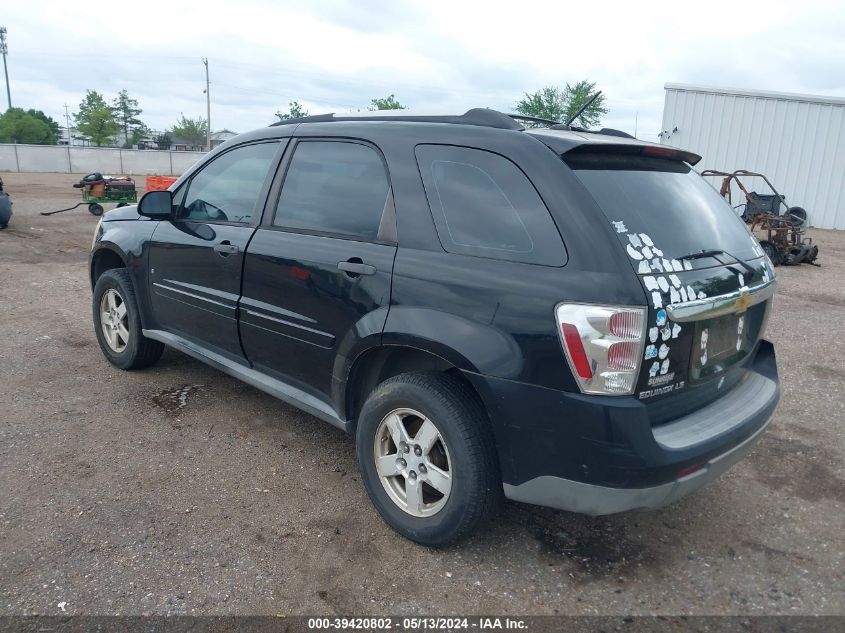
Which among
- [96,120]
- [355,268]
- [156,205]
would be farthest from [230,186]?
[96,120]

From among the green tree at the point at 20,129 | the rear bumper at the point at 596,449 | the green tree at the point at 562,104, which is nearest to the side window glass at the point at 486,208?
the rear bumper at the point at 596,449

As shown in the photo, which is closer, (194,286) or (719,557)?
(719,557)

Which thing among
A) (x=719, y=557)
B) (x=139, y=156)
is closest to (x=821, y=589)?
(x=719, y=557)

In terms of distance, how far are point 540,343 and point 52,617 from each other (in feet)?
6.75

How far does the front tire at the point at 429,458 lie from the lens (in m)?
2.62

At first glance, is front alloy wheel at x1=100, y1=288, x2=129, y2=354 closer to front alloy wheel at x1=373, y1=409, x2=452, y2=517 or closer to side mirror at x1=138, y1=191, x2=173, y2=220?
side mirror at x1=138, y1=191, x2=173, y2=220

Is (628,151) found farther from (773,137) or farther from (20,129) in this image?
(20,129)

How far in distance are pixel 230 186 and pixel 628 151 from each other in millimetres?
2329

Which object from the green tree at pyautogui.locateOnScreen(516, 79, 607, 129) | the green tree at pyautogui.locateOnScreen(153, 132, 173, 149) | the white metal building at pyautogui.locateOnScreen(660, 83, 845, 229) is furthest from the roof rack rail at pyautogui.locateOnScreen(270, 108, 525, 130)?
the green tree at pyautogui.locateOnScreen(153, 132, 173, 149)

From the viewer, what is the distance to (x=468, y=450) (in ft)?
8.49

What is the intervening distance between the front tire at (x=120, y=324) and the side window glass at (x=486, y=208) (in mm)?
2748

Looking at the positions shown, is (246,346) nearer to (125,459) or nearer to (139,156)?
(125,459)

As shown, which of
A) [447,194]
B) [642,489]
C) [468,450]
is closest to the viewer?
[642,489]

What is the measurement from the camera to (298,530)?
3.01 meters
